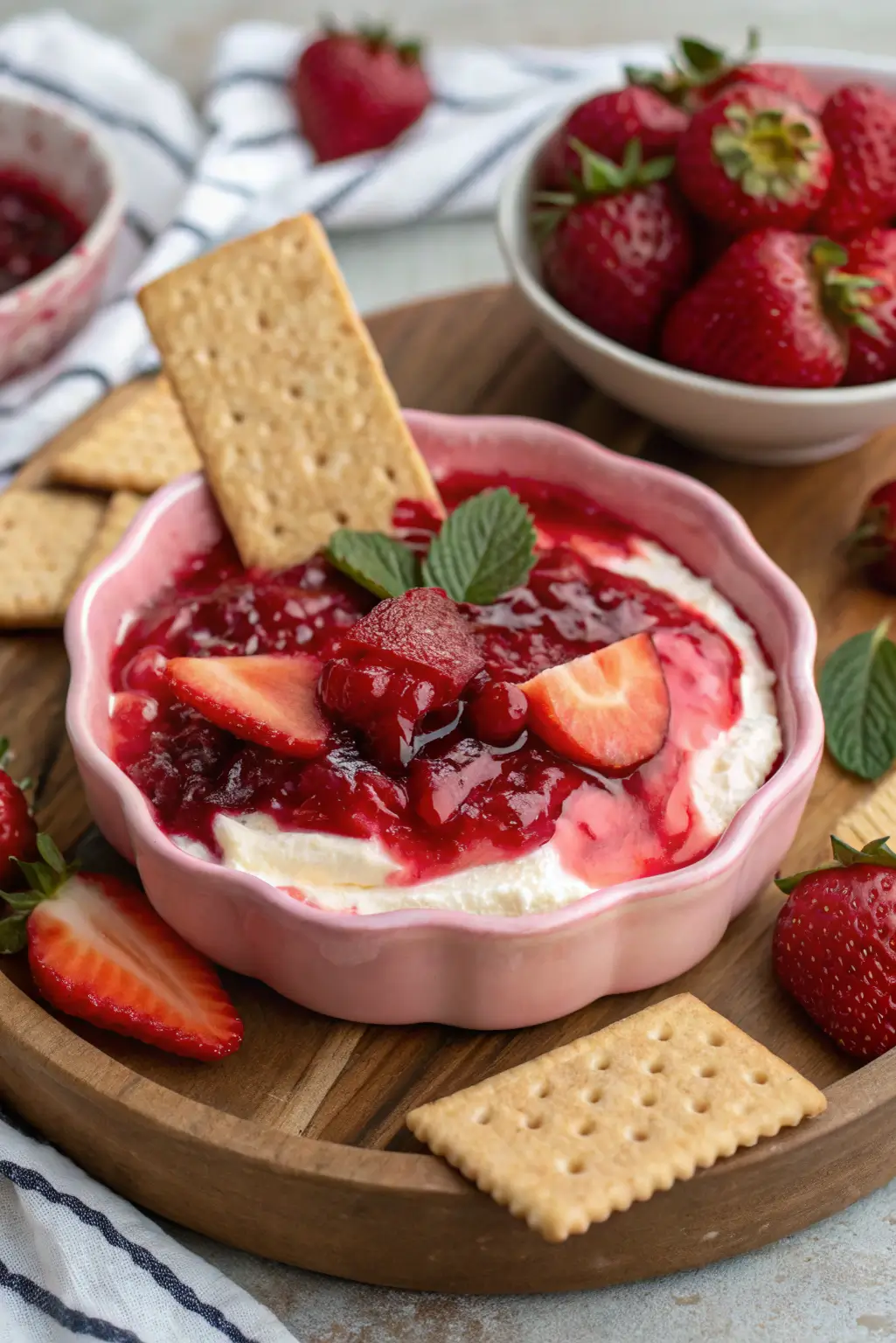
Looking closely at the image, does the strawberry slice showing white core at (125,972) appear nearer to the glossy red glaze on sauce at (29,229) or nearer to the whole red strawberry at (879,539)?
the whole red strawberry at (879,539)

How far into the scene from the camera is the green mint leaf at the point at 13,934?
93.4 inches

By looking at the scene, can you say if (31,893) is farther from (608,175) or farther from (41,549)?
(608,175)

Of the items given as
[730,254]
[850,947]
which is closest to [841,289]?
[730,254]

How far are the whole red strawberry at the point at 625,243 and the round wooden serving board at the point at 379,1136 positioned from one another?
102cm

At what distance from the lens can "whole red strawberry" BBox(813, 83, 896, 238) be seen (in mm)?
3010

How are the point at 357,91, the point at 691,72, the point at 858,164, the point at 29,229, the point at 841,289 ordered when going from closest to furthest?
the point at 841,289 < the point at 858,164 < the point at 691,72 < the point at 29,229 < the point at 357,91

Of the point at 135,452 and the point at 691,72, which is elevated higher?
the point at 691,72

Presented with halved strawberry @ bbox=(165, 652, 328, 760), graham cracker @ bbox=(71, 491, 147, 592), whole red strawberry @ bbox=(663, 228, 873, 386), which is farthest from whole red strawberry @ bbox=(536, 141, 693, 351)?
halved strawberry @ bbox=(165, 652, 328, 760)

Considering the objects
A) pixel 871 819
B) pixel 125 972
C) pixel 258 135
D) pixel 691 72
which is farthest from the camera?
pixel 258 135

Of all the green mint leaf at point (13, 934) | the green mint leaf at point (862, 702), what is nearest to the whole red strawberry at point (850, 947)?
the green mint leaf at point (862, 702)

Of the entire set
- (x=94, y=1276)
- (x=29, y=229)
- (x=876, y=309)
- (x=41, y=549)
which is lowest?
(x=94, y=1276)

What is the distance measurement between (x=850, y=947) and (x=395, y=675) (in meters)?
0.75

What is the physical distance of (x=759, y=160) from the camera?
9.67 ft

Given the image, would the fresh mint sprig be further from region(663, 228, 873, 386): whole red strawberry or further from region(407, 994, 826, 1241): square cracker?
region(407, 994, 826, 1241): square cracker
